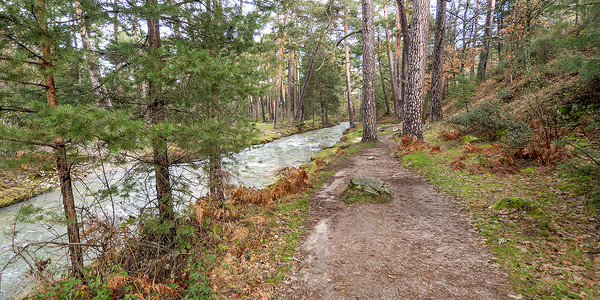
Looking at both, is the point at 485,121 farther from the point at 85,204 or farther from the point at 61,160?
the point at 85,204

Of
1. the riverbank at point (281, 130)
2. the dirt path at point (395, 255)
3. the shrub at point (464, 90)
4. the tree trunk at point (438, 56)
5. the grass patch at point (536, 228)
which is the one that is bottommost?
the dirt path at point (395, 255)

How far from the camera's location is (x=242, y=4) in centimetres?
562

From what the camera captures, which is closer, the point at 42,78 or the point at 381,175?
the point at 42,78

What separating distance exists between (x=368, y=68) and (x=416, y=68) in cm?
251

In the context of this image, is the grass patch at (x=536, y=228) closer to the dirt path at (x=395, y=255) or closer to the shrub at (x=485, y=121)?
the dirt path at (x=395, y=255)

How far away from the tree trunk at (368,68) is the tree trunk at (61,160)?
1133cm

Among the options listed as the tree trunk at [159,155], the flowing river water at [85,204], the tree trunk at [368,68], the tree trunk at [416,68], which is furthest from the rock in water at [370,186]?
the tree trunk at [368,68]

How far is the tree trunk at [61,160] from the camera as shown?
3.08 meters

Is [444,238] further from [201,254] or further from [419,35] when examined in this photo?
[419,35]

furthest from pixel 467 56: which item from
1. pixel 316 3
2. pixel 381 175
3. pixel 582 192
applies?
pixel 582 192

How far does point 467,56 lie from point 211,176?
2437 centimetres

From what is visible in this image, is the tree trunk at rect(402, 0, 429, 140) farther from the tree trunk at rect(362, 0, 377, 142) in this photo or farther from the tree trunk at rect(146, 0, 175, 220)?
the tree trunk at rect(146, 0, 175, 220)

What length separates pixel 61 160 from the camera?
130 inches

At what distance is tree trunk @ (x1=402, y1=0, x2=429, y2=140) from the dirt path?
5143mm
